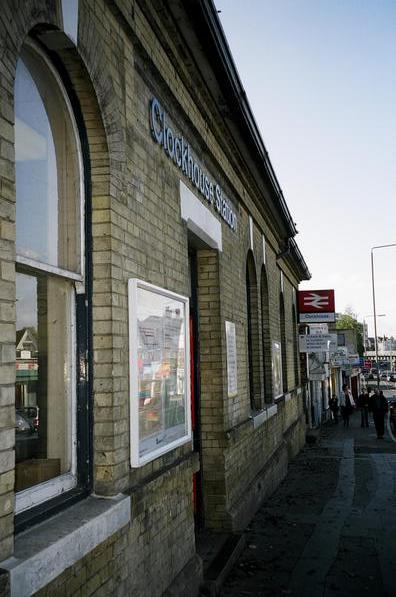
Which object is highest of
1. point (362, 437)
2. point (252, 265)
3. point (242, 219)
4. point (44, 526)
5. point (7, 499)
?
point (242, 219)

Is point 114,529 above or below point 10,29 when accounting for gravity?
below

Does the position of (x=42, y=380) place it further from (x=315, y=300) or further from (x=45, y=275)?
(x=315, y=300)

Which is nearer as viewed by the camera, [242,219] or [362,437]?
[242,219]

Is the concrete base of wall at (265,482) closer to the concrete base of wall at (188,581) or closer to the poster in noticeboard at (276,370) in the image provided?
the poster in noticeboard at (276,370)

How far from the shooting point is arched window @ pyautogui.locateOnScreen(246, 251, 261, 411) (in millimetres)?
9469

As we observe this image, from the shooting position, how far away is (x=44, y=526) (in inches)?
109

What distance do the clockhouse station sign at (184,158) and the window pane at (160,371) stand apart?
1.42 metres

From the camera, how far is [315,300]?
58.4 ft

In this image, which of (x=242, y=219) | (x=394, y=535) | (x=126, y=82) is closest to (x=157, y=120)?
(x=126, y=82)

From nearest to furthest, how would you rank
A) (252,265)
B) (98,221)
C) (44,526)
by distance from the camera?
(44,526)
(98,221)
(252,265)

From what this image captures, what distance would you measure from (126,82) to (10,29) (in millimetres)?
1515

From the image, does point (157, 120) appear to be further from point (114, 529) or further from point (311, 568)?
point (311, 568)

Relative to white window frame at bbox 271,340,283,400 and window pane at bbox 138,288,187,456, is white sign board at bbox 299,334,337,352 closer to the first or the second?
white window frame at bbox 271,340,283,400

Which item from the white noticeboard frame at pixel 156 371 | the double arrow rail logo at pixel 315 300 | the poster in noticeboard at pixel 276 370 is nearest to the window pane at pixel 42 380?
the white noticeboard frame at pixel 156 371
